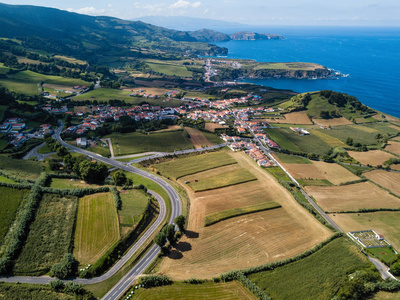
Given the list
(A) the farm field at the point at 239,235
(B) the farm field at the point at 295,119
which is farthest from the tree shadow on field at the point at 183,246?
(B) the farm field at the point at 295,119

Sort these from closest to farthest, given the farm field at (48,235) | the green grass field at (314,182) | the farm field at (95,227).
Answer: the farm field at (48,235) < the farm field at (95,227) < the green grass field at (314,182)

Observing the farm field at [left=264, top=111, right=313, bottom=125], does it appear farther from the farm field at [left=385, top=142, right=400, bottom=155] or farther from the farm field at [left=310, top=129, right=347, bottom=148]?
the farm field at [left=385, top=142, right=400, bottom=155]

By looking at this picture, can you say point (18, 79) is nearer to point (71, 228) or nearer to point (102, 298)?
point (71, 228)

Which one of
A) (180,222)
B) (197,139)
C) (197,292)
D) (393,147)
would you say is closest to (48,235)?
(180,222)

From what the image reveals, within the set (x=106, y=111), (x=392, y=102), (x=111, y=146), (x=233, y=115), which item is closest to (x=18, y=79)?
(x=106, y=111)

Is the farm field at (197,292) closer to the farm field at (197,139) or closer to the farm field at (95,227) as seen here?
the farm field at (95,227)

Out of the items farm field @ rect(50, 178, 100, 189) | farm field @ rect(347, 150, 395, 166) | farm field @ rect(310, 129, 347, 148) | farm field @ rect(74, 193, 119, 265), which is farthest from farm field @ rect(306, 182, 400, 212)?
farm field @ rect(50, 178, 100, 189)

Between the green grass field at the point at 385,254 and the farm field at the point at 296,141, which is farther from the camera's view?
the farm field at the point at 296,141
